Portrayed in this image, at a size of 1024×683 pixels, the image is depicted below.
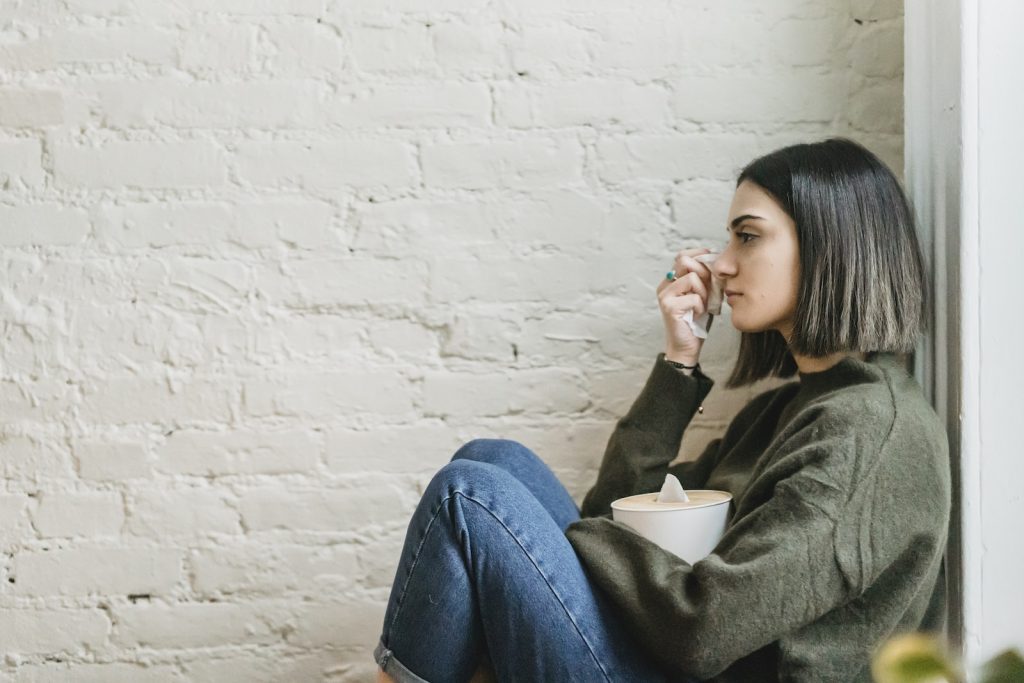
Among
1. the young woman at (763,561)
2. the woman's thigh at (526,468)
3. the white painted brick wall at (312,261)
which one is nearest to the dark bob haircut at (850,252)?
the young woman at (763,561)

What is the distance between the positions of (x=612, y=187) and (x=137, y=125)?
29.2 inches

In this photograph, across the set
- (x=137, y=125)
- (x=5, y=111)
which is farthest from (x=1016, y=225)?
(x=5, y=111)

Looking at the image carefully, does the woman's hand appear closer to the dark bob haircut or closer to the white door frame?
the dark bob haircut

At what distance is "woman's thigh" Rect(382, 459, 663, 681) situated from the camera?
966mm

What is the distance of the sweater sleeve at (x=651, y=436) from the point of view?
1.35m

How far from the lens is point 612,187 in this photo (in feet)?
4.87

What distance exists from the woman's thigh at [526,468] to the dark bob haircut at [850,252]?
380mm

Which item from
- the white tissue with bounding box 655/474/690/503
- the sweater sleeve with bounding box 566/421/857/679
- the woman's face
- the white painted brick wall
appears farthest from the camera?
the white painted brick wall

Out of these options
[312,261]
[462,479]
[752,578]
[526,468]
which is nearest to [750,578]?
[752,578]

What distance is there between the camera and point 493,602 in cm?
98

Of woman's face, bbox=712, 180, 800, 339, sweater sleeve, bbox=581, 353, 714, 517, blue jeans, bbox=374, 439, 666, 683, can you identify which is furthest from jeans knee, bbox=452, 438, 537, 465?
woman's face, bbox=712, 180, 800, 339

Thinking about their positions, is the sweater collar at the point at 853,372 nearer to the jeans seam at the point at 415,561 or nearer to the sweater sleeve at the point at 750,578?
the sweater sleeve at the point at 750,578

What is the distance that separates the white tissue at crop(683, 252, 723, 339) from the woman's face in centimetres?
9

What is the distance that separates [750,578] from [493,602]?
0.26 metres
